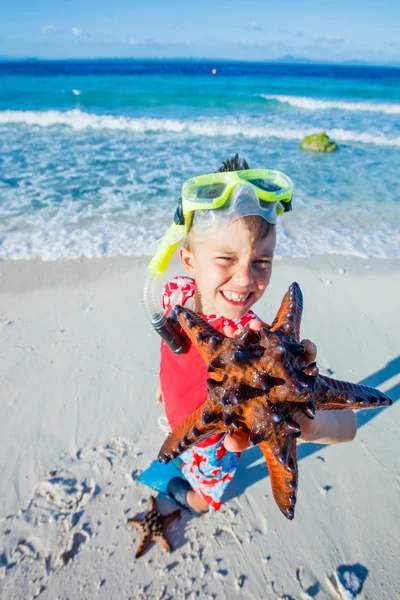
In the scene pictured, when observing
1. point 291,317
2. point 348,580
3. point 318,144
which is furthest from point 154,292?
point 318,144

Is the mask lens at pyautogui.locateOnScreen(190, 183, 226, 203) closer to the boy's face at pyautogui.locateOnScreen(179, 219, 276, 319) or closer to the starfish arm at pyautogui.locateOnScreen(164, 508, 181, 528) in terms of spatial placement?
the boy's face at pyautogui.locateOnScreen(179, 219, 276, 319)

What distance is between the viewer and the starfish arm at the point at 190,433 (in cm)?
177

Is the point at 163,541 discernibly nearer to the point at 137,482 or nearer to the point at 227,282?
the point at 137,482

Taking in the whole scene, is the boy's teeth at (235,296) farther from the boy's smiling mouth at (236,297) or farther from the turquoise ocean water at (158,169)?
the turquoise ocean water at (158,169)

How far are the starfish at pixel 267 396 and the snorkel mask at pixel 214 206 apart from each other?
3.00 feet

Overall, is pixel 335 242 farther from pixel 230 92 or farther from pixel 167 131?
pixel 230 92

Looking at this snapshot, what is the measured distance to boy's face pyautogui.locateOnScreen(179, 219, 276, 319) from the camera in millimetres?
2387

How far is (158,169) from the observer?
1176 centimetres

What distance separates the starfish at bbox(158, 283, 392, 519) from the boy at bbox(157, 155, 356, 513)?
33 cm

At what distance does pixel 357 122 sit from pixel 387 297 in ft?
62.9

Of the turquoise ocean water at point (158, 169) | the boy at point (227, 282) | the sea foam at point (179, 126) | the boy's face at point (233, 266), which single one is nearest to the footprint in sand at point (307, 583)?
the boy at point (227, 282)

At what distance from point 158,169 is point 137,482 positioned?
32.9 ft

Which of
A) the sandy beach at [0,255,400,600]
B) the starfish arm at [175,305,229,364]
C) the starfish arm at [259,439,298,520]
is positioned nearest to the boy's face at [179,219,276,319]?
the starfish arm at [175,305,229,364]

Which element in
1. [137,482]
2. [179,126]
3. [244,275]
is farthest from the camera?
[179,126]
